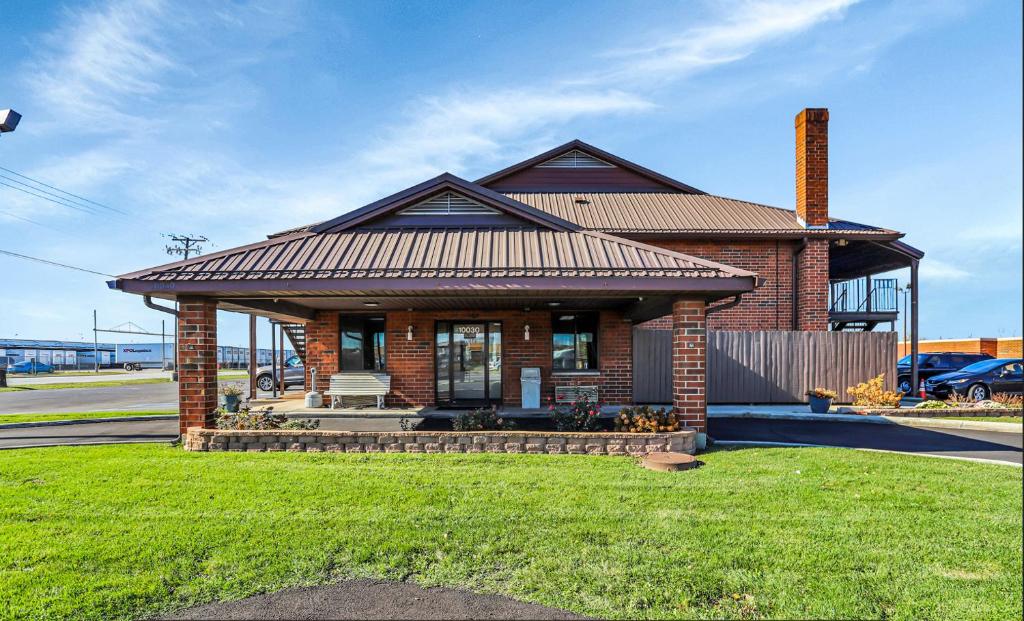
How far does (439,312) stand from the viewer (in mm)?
12344

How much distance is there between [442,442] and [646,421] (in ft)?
9.78

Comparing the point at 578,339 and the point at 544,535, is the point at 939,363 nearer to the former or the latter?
the point at 578,339

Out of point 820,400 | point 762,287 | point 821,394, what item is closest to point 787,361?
point 821,394

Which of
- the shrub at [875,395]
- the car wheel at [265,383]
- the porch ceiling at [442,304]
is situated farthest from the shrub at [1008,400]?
the car wheel at [265,383]

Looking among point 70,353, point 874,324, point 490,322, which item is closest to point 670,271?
point 490,322

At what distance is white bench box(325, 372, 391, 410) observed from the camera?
12133 millimetres

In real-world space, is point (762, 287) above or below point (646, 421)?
above

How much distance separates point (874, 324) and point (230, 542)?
19.4m

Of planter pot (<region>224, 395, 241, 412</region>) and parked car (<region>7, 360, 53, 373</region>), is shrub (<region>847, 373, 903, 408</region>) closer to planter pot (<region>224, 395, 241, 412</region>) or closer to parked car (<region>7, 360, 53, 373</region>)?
planter pot (<region>224, 395, 241, 412</region>)

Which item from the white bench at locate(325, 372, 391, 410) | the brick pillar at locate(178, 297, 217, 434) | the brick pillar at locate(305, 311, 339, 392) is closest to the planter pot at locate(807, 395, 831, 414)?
the white bench at locate(325, 372, 391, 410)

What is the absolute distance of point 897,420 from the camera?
35.2 feet

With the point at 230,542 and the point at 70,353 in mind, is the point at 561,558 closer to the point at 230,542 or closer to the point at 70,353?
the point at 230,542

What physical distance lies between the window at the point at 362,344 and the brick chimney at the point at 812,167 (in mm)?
11626

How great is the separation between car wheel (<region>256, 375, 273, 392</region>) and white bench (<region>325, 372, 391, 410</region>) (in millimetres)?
8946
